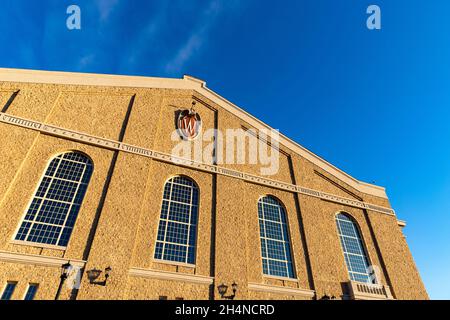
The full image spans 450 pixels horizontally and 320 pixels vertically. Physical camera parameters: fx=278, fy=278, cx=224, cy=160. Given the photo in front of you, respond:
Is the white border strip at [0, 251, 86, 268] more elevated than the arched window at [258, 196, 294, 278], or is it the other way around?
the arched window at [258, 196, 294, 278]

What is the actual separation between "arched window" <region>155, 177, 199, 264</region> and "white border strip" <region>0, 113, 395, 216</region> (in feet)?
4.28

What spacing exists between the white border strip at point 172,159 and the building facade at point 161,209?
78mm

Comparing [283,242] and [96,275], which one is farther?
[283,242]

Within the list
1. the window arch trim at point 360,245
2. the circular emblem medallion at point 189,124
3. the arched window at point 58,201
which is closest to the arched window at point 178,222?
the circular emblem medallion at point 189,124

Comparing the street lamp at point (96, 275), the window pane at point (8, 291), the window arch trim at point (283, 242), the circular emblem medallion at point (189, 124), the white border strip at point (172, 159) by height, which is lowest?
the window pane at point (8, 291)

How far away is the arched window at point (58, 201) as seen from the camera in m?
12.4

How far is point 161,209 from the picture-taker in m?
15.2

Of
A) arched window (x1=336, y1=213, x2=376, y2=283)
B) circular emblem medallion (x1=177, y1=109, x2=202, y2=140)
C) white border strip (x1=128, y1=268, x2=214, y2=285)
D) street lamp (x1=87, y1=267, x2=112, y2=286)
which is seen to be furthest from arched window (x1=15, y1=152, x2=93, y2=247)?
arched window (x1=336, y1=213, x2=376, y2=283)

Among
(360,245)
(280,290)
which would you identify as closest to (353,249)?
(360,245)

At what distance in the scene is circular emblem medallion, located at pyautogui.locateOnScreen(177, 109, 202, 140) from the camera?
18438 millimetres

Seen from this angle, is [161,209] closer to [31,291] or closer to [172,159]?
[172,159]

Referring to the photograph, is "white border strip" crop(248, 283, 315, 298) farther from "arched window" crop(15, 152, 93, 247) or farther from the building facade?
"arched window" crop(15, 152, 93, 247)

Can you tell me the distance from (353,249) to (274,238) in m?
6.10

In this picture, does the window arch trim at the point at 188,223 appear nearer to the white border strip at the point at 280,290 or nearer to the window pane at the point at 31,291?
the white border strip at the point at 280,290
